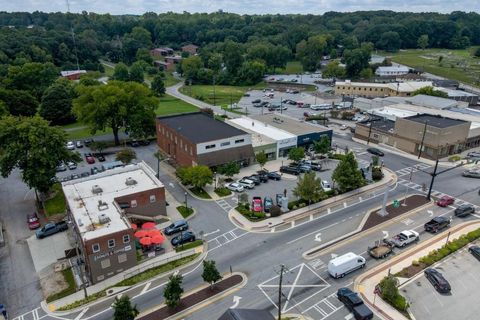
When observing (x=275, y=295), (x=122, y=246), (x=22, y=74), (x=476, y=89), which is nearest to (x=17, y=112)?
(x=22, y=74)

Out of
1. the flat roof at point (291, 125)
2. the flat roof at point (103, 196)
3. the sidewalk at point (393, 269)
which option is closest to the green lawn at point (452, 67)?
the flat roof at point (291, 125)

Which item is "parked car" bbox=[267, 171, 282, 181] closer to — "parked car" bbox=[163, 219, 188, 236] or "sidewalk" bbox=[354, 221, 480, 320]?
"parked car" bbox=[163, 219, 188, 236]

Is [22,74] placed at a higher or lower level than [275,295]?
higher

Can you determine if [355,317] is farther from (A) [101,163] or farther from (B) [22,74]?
(B) [22,74]

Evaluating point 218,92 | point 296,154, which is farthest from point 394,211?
point 218,92

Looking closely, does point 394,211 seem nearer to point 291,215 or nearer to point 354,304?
point 291,215

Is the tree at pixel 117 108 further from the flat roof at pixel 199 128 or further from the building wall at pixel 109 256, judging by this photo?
the building wall at pixel 109 256
